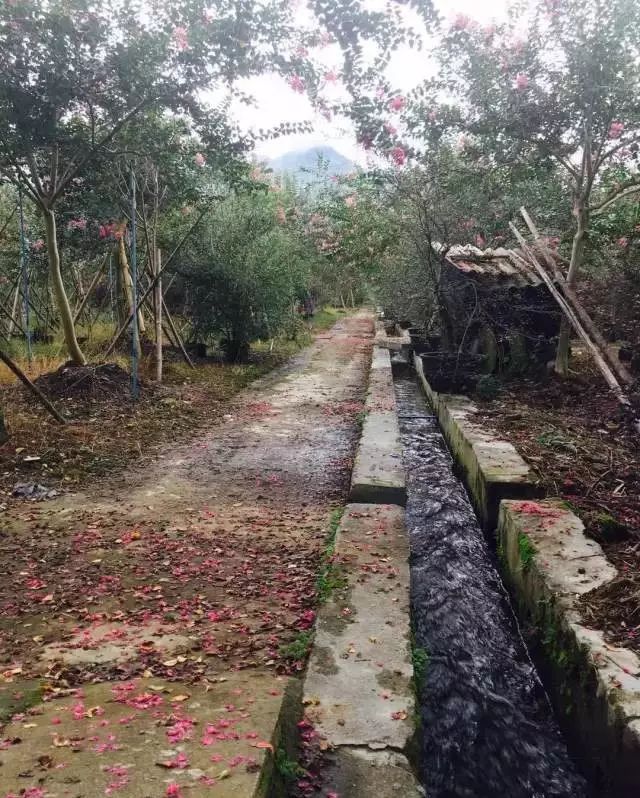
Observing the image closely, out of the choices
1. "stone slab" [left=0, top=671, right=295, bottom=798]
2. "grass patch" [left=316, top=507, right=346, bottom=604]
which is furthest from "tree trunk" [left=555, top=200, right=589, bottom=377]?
"stone slab" [left=0, top=671, right=295, bottom=798]

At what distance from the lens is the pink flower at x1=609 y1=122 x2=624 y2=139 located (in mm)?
6965

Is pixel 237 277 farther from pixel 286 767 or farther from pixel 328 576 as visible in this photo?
pixel 286 767

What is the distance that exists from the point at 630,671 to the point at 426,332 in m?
11.7

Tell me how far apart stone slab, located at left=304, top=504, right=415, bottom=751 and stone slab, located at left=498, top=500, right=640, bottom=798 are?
77 cm

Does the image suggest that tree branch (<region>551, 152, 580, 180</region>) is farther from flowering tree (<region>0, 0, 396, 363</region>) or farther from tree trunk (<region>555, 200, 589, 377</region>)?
flowering tree (<region>0, 0, 396, 363</region>)

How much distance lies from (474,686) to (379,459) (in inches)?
101

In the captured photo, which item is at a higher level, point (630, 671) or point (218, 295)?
point (218, 295)

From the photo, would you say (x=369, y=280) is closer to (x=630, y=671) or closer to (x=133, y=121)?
(x=133, y=121)

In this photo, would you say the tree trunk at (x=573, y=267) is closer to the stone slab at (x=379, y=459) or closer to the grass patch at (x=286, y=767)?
the stone slab at (x=379, y=459)

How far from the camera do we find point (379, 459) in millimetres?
5617

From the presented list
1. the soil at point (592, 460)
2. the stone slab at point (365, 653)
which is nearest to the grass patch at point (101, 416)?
the stone slab at point (365, 653)

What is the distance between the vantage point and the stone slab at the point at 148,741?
174 centimetres

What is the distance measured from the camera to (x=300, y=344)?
55.3 ft

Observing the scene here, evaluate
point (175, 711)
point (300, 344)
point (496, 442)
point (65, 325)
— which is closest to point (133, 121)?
point (65, 325)
